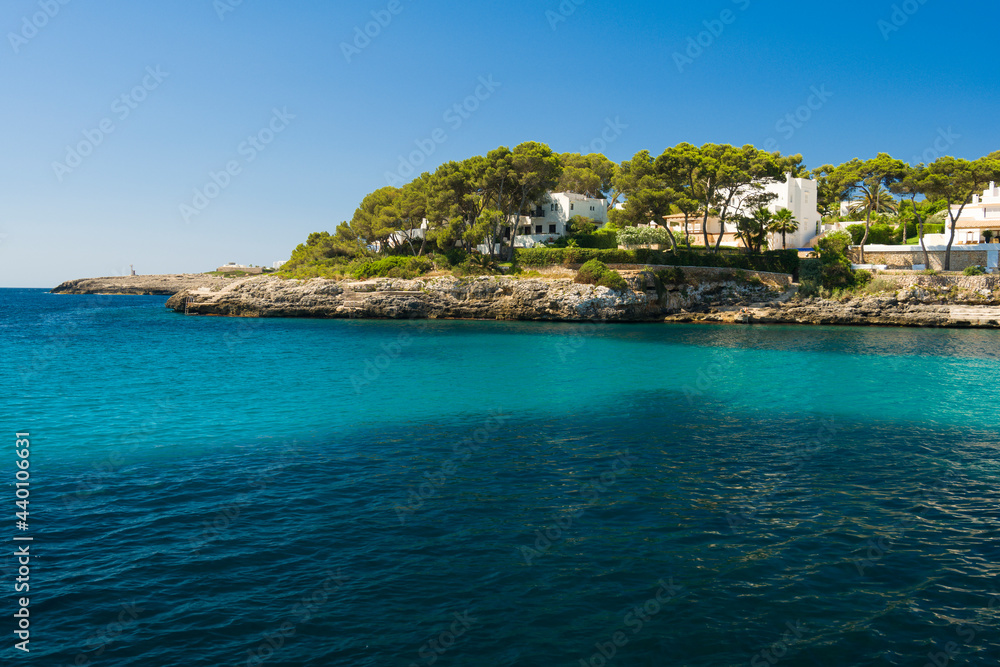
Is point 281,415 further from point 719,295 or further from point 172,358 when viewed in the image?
point 719,295

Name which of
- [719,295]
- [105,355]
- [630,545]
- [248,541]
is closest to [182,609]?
[248,541]

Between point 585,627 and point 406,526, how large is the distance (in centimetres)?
447

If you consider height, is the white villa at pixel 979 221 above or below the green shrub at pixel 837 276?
above

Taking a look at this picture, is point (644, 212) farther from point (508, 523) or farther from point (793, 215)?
point (508, 523)

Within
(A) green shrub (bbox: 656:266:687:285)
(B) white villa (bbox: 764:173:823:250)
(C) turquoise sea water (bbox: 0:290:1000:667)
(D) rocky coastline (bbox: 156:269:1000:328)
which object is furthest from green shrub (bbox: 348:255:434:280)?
(B) white villa (bbox: 764:173:823:250)

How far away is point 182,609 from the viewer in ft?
27.6

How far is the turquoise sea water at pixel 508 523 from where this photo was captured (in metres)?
7.87

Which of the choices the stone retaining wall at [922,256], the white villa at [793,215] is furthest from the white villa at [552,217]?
the stone retaining wall at [922,256]

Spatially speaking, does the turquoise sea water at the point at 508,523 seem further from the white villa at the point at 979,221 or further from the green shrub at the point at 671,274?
the white villa at the point at 979,221

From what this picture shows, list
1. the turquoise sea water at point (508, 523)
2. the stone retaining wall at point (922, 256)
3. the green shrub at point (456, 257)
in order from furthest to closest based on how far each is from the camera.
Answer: the green shrub at point (456, 257) → the stone retaining wall at point (922, 256) → the turquoise sea water at point (508, 523)

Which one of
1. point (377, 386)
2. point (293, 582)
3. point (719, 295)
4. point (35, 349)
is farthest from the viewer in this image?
point (719, 295)

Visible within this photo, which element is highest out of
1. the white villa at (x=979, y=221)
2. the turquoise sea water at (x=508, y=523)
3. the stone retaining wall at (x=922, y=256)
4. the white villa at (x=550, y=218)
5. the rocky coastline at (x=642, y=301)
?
A: the white villa at (x=550, y=218)

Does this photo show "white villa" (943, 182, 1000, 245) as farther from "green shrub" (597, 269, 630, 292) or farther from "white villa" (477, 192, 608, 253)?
"white villa" (477, 192, 608, 253)

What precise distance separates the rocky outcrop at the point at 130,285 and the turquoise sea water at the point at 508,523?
509 feet
